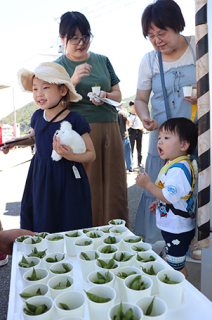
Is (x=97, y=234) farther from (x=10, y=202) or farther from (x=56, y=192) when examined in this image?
(x=10, y=202)

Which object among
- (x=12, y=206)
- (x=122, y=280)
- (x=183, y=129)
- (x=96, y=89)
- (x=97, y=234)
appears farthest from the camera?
(x=12, y=206)

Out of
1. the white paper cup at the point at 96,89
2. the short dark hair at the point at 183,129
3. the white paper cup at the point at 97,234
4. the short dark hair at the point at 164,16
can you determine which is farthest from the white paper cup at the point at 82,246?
the short dark hair at the point at 164,16

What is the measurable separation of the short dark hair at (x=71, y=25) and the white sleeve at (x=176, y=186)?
1240 millimetres

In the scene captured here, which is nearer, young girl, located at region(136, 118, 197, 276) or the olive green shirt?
young girl, located at region(136, 118, 197, 276)

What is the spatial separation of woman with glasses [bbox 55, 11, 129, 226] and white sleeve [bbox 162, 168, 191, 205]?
0.86 metres

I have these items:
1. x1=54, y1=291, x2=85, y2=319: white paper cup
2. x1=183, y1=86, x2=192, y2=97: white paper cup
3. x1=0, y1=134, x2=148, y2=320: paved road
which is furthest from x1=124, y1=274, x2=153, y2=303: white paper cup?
x1=0, y1=134, x2=148, y2=320: paved road

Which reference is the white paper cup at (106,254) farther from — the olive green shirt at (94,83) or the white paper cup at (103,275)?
the olive green shirt at (94,83)

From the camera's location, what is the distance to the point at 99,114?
2.33m

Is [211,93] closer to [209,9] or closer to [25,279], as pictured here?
[209,9]

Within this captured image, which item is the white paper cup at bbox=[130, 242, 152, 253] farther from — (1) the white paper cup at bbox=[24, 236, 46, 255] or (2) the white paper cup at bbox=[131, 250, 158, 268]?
(1) the white paper cup at bbox=[24, 236, 46, 255]

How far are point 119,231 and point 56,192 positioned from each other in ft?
2.54

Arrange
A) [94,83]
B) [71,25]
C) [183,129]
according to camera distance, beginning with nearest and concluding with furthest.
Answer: [183,129] → [71,25] → [94,83]

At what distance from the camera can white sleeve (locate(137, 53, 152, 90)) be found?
6.95 feet

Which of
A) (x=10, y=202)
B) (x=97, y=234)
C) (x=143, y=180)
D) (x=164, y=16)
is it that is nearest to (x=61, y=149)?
(x=143, y=180)
